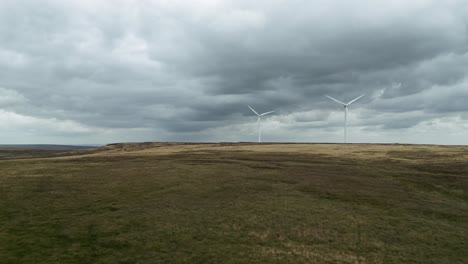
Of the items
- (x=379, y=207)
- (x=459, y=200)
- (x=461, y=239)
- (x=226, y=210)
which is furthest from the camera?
(x=459, y=200)

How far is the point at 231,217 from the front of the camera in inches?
1388

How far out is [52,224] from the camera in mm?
32125

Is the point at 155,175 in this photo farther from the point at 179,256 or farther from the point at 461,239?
the point at 461,239

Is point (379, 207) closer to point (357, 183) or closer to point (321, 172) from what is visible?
point (357, 183)

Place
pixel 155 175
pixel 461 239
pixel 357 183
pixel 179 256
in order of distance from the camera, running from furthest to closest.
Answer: pixel 155 175, pixel 357 183, pixel 461 239, pixel 179 256

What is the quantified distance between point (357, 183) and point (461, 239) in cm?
2469

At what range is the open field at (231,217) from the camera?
25938 millimetres

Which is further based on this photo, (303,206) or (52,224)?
(303,206)

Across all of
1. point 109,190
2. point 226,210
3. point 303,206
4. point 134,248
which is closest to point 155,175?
point 109,190

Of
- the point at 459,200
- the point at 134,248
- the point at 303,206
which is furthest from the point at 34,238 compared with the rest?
the point at 459,200

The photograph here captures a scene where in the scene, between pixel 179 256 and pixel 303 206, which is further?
pixel 303 206

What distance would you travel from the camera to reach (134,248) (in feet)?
87.5

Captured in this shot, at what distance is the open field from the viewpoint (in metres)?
25.9

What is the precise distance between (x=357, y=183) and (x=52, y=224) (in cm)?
4285
